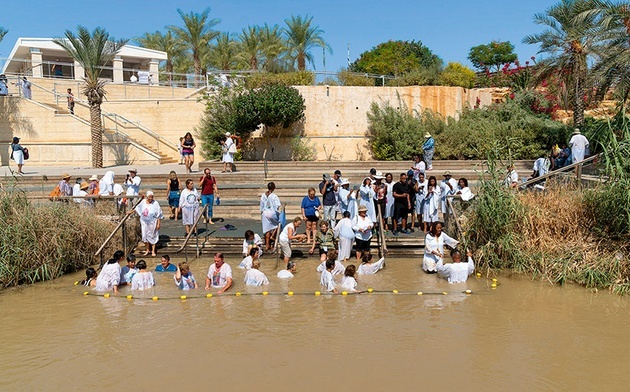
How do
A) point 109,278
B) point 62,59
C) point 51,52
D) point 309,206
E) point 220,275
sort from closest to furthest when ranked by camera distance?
point 109,278 → point 220,275 → point 309,206 → point 51,52 → point 62,59

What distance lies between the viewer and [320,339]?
344 inches

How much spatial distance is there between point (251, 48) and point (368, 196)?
26.4 m

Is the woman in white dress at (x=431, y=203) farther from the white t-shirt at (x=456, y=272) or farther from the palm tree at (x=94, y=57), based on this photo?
the palm tree at (x=94, y=57)

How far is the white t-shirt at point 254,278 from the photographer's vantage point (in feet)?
38.1

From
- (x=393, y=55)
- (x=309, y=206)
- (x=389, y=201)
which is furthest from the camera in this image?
(x=393, y=55)

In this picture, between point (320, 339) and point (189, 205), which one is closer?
point (320, 339)

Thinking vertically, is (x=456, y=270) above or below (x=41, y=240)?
below

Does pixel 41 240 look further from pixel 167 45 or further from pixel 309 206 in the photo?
pixel 167 45

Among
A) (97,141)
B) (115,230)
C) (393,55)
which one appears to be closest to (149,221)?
(115,230)

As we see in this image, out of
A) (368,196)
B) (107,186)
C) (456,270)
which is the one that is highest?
(107,186)

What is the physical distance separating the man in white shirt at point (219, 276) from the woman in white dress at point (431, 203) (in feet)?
18.1

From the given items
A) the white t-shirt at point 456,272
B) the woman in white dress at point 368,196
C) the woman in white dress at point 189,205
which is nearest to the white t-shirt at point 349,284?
the white t-shirt at point 456,272

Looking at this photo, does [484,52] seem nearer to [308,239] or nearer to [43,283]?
[308,239]

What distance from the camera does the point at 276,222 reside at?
13906 millimetres
